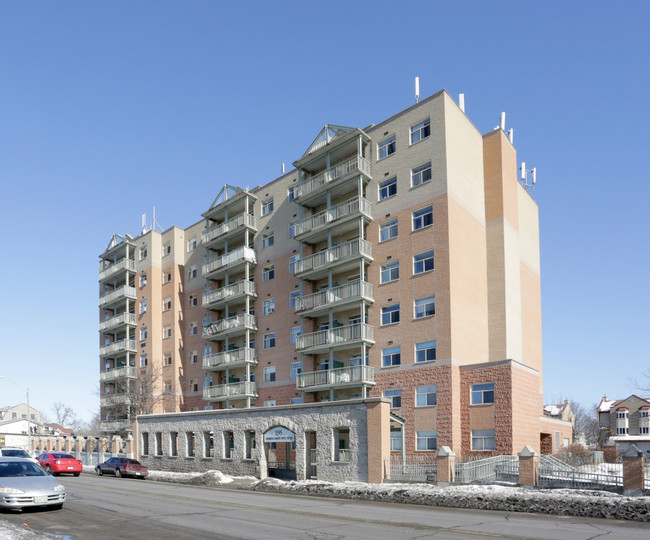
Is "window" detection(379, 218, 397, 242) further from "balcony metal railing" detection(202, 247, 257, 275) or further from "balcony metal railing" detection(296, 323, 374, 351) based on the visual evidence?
"balcony metal railing" detection(202, 247, 257, 275)

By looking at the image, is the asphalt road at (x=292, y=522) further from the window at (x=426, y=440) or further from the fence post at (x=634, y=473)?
the window at (x=426, y=440)

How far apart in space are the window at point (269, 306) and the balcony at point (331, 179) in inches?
361

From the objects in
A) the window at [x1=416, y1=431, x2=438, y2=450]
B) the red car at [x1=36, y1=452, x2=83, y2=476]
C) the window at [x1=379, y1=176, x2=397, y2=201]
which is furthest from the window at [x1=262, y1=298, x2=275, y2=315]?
the red car at [x1=36, y1=452, x2=83, y2=476]

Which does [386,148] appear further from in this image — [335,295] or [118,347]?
[118,347]

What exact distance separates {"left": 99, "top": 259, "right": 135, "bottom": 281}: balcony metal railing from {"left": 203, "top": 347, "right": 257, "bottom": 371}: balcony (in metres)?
18.3

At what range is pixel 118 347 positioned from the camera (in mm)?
69000

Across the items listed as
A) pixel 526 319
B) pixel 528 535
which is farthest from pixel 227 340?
pixel 528 535

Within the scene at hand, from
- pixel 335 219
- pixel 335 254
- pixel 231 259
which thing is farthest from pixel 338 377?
pixel 231 259

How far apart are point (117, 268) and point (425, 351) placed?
44.1m

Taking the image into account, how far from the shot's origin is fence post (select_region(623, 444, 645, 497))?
23.5 m

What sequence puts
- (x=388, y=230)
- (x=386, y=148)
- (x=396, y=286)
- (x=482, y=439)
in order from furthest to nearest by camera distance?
(x=386, y=148) < (x=388, y=230) < (x=396, y=286) < (x=482, y=439)

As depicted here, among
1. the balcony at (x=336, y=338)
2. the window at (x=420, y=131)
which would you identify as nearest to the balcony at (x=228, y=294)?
the balcony at (x=336, y=338)

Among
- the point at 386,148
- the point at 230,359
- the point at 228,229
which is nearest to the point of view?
the point at 386,148

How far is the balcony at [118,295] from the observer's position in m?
68.5
